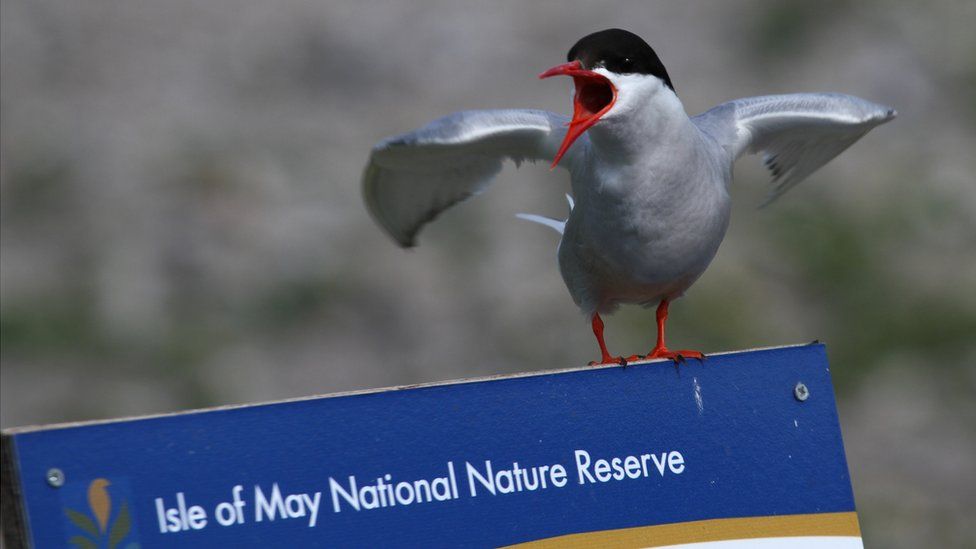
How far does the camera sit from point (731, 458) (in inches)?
92.1

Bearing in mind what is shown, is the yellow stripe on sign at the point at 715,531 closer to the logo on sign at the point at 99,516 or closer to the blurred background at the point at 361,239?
the logo on sign at the point at 99,516

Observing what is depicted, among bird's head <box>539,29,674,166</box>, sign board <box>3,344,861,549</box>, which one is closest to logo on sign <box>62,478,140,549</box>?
sign board <box>3,344,861,549</box>

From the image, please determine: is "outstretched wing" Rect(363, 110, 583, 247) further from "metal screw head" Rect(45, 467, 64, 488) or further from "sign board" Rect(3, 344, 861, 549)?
"metal screw head" Rect(45, 467, 64, 488)

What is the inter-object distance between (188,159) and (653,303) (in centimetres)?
387

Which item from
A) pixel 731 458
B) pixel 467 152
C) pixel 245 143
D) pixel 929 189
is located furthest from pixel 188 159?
pixel 731 458

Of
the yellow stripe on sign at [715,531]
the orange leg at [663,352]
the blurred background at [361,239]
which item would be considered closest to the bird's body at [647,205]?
the orange leg at [663,352]

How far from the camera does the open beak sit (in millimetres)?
2529

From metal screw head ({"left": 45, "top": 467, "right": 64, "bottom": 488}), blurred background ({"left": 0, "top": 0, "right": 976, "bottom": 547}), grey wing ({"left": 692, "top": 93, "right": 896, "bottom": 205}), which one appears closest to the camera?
metal screw head ({"left": 45, "top": 467, "right": 64, "bottom": 488})

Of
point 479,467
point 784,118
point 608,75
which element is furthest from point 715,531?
point 784,118

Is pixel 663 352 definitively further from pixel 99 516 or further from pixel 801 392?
pixel 99 516

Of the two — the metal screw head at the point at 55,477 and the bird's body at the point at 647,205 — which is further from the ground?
the bird's body at the point at 647,205

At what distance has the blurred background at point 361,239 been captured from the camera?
19.4 ft

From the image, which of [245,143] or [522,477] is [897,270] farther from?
[522,477]

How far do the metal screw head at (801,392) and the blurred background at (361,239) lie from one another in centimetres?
342
